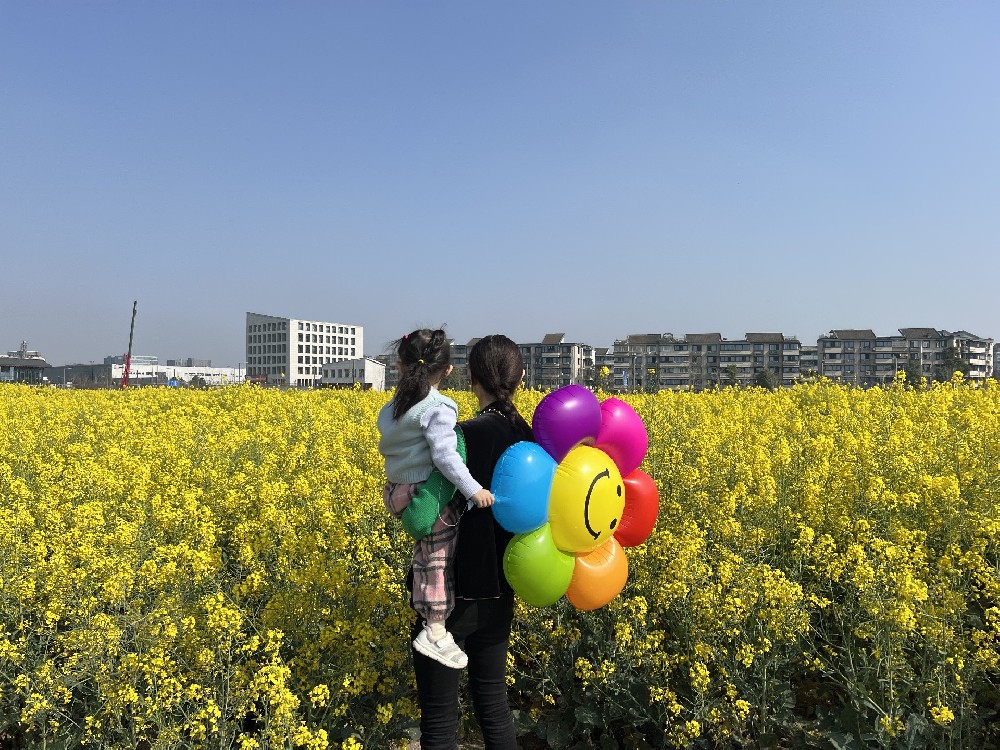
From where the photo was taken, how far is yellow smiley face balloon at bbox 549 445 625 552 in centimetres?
220

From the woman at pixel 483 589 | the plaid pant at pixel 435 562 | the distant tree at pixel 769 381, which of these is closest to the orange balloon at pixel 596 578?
the woman at pixel 483 589

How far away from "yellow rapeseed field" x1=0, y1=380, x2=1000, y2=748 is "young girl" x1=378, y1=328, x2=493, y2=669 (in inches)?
22.7

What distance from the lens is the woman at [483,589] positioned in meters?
2.18

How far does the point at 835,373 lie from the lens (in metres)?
100

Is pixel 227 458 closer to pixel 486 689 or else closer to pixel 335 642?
pixel 335 642

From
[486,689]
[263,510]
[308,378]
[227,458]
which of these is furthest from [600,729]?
[308,378]

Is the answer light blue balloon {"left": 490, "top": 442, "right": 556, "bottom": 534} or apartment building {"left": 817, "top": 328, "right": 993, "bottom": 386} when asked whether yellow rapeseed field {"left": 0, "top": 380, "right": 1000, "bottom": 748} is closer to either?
light blue balloon {"left": 490, "top": 442, "right": 556, "bottom": 534}

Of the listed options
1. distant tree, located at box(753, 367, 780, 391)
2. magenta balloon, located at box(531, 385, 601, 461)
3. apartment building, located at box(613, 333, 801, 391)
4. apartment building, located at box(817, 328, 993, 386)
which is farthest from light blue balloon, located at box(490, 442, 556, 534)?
apartment building, located at box(817, 328, 993, 386)

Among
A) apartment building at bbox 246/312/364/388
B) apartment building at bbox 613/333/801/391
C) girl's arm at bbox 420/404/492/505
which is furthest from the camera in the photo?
apartment building at bbox 246/312/364/388

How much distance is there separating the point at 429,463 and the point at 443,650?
2.05 feet

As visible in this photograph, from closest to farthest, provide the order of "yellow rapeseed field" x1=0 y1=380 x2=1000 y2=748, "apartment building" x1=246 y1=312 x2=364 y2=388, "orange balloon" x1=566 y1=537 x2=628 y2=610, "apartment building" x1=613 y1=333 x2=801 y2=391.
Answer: "orange balloon" x1=566 y1=537 x2=628 y2=610
"yellow rapeseed field" x1=0 y1=380 x2=1000 y2=748
"apartment building" x1=613 y1=333 x2=801 y2=391
"apartment building" x1=246 y1=312 x2=364 y2=388

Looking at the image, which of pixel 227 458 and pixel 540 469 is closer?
pixel 540 469

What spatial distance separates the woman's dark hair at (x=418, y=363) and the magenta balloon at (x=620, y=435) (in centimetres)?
67

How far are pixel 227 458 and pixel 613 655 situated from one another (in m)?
4.28
